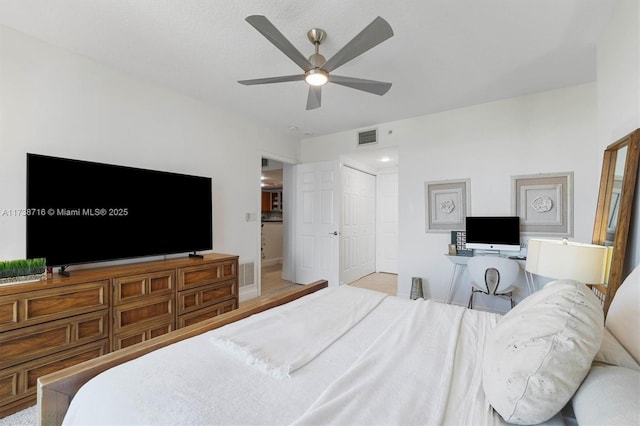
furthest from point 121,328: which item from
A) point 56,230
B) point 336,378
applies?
point 336,378

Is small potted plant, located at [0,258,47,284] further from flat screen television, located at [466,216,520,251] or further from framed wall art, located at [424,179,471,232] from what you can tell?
flat screen television, located at [466,216,520,251]

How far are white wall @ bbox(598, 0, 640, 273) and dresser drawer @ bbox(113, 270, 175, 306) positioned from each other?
3205mm

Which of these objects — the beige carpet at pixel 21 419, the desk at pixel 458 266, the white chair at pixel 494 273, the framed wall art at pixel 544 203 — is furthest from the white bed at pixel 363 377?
the framed wall art at pixel 544 203

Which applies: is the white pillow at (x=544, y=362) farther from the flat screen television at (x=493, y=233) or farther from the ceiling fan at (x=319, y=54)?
Result: the flat screen television at (x=493, y=233)

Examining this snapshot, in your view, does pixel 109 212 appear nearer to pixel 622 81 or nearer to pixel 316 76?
pixel 316 76

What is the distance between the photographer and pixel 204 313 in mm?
2777

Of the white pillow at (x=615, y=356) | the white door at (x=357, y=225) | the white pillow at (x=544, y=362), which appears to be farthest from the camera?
the white door at (x=357, y=225)

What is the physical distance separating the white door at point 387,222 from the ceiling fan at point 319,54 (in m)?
3.46

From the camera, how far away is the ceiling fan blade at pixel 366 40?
1.62 meters

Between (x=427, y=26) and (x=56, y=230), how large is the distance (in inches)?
122

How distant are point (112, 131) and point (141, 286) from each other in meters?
1.47

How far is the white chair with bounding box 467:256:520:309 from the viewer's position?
282cm

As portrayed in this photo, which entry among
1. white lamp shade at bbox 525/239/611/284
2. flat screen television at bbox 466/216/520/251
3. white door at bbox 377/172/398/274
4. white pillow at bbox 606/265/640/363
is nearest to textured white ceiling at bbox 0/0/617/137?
flat screen television at bbox 466/216/520/251

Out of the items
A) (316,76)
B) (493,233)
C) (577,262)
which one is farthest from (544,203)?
(316,76)
